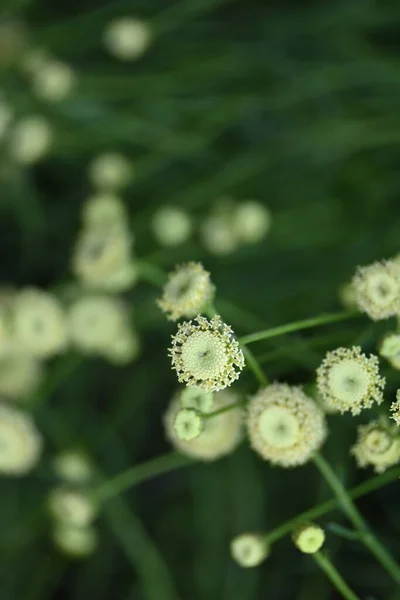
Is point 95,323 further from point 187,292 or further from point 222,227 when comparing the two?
point 187,292

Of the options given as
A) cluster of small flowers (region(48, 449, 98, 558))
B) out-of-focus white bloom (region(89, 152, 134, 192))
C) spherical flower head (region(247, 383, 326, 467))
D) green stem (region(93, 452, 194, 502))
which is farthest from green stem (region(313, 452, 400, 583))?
out-of-focus white bloom (region(89, 152, 134, 192))

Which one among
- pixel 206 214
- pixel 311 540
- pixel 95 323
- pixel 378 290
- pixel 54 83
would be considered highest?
pixel 54 83

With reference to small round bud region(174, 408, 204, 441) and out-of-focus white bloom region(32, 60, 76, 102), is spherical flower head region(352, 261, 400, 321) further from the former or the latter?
out-of-focus white bloom region(32, 60, 76, 102)

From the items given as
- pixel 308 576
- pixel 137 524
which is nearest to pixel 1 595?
pixel 137 524

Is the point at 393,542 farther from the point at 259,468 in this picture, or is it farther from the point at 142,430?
the point at 142,430

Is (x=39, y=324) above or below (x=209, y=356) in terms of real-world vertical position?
above

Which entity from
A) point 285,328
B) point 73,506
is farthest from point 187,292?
point 73,506

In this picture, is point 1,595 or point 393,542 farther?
point 1,595
